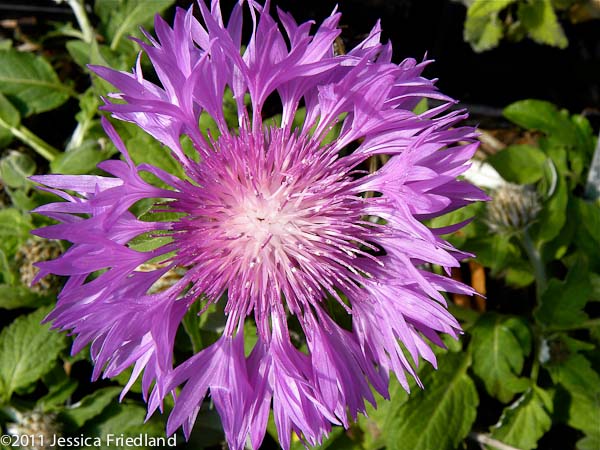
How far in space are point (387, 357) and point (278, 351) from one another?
0.22 meters

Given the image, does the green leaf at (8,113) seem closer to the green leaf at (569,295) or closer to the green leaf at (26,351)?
the green leaf at (26,351)

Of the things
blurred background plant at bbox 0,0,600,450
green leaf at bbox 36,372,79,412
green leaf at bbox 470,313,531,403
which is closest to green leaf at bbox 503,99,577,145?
blurred background plant at bbox 0,0,600,450

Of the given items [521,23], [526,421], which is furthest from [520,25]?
[526,421]

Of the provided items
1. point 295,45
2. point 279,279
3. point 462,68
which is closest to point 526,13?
point 462,68

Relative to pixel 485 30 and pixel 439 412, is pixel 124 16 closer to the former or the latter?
pixel 485 30

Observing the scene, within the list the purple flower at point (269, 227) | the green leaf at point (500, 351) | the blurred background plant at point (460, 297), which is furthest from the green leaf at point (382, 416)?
the purple flower at point (269, 227)

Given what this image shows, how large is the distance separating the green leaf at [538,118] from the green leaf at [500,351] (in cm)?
59

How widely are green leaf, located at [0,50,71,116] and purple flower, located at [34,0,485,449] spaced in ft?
2.52

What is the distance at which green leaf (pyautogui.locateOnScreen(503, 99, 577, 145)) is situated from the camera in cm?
170

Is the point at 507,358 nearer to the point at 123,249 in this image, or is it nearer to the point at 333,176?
the point at 333,176

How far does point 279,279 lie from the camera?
1.05m

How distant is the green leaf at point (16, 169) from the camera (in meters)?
1.52

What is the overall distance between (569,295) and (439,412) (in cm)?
43

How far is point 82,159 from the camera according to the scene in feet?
4.78
